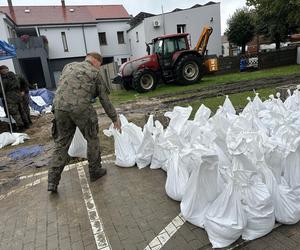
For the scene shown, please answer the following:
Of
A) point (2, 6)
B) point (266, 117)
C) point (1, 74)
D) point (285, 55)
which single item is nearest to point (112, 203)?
point (266, 117)

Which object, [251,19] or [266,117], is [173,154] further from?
[251,19]

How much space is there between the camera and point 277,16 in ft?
62.0

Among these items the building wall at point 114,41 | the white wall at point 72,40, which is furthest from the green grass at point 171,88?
the building wall at point 114,41

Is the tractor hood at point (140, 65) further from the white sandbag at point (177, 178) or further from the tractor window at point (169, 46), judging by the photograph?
the white sandbag at point (177, 178)

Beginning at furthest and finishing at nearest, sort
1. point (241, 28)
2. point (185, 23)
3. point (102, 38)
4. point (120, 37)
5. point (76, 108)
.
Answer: point (120, 37) → point (102, 38) → point (241, 28) → point (185, 23) → point (76, 108)

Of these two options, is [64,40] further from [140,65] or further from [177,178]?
[177,178]

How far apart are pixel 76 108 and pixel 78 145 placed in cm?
103

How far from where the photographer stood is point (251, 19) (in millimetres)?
25203

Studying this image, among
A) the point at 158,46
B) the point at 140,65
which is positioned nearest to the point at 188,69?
the point at 158,46

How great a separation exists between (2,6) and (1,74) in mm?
23186

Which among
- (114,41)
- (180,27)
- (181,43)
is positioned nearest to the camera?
(181,43)

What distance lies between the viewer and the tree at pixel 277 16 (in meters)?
13.8

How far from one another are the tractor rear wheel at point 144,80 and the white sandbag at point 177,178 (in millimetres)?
9027

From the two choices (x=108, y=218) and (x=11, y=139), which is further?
(x=11, y=139)
